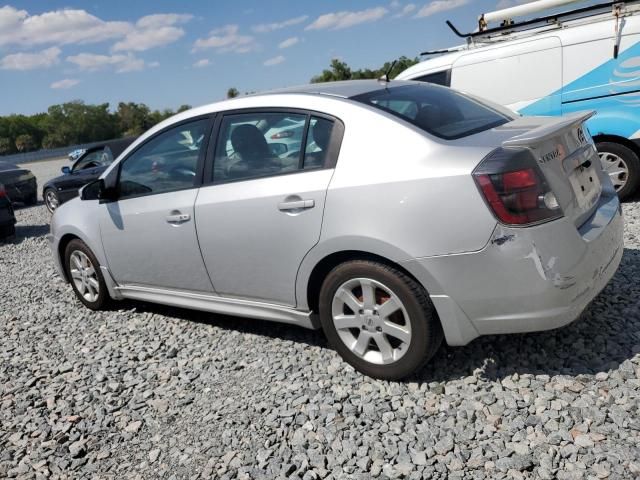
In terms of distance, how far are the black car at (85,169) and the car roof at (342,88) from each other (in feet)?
28.9

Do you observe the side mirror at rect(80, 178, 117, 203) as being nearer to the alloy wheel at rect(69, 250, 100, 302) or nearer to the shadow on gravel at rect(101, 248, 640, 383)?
the alloy wheel at rect(69, 250, 100, 302)

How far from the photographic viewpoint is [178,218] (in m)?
3.88

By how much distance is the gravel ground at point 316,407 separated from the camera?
103 inches

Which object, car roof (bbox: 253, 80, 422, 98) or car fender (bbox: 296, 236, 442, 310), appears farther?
car roof (bbox: 253, 80, 422, 98)

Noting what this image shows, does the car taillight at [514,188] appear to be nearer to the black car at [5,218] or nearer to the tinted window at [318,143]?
the tinted window at [318,143]

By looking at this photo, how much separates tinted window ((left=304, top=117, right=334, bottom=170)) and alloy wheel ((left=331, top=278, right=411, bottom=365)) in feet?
2.30

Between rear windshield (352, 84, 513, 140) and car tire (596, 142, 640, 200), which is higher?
rear windshield (352, 84, 513, 140)

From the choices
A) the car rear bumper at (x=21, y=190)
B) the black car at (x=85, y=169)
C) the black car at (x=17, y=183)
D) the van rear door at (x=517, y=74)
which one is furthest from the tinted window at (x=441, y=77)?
the car rear bumper at (x=21, y=190)

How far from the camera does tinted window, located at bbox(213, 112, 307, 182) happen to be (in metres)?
3.38

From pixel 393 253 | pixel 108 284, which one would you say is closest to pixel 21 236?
pixel 108 284

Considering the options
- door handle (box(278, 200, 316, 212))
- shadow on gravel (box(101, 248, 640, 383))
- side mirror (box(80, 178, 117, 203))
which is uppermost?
side mirror (box(80, 178, 117, 203))

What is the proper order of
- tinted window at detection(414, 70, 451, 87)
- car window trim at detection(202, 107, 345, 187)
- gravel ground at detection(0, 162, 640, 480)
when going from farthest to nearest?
tinted window at detection(414, 70, 451, 87) → car window trim at detection(202, 107, 345, 187) → gravel ground at detection(0, 162, 640, 480)

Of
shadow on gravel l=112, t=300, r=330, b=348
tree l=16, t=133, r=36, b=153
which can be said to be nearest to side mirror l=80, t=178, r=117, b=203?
shadow on gravel l=112, t=300, r=330, b=348

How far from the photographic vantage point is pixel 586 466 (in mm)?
2393
